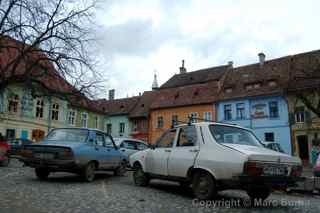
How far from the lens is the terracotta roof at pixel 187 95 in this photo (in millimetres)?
37000

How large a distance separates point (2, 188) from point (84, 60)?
12.1 metres

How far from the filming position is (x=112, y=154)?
446 inches

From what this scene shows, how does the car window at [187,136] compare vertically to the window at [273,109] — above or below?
below

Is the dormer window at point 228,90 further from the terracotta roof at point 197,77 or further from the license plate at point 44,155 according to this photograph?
the license plate at point 44,155

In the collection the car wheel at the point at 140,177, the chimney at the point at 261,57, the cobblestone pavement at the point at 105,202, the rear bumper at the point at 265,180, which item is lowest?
the cobblestone pavement at the point at 105,202

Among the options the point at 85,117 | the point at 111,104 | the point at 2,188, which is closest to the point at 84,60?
the point at 2,188

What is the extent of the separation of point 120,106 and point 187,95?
13.2m

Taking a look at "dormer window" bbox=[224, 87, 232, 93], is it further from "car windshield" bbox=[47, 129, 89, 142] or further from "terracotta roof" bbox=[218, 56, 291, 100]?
"car windshield" bbox=[47, 129, 89, 142]

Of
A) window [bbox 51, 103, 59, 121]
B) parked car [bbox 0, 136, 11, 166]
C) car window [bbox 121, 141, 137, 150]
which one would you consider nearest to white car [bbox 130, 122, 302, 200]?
car window [bbox 121, 141, 137, 150]

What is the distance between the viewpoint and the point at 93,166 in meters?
9.97

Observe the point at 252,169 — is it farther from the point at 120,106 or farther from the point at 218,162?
the point at 120,106

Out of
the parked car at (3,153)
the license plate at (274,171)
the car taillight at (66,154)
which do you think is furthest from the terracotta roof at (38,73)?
the license plate at (274,171)

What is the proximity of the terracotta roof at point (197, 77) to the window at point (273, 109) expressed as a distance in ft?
27.3

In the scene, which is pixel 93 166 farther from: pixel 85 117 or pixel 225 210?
pixel 85 117
